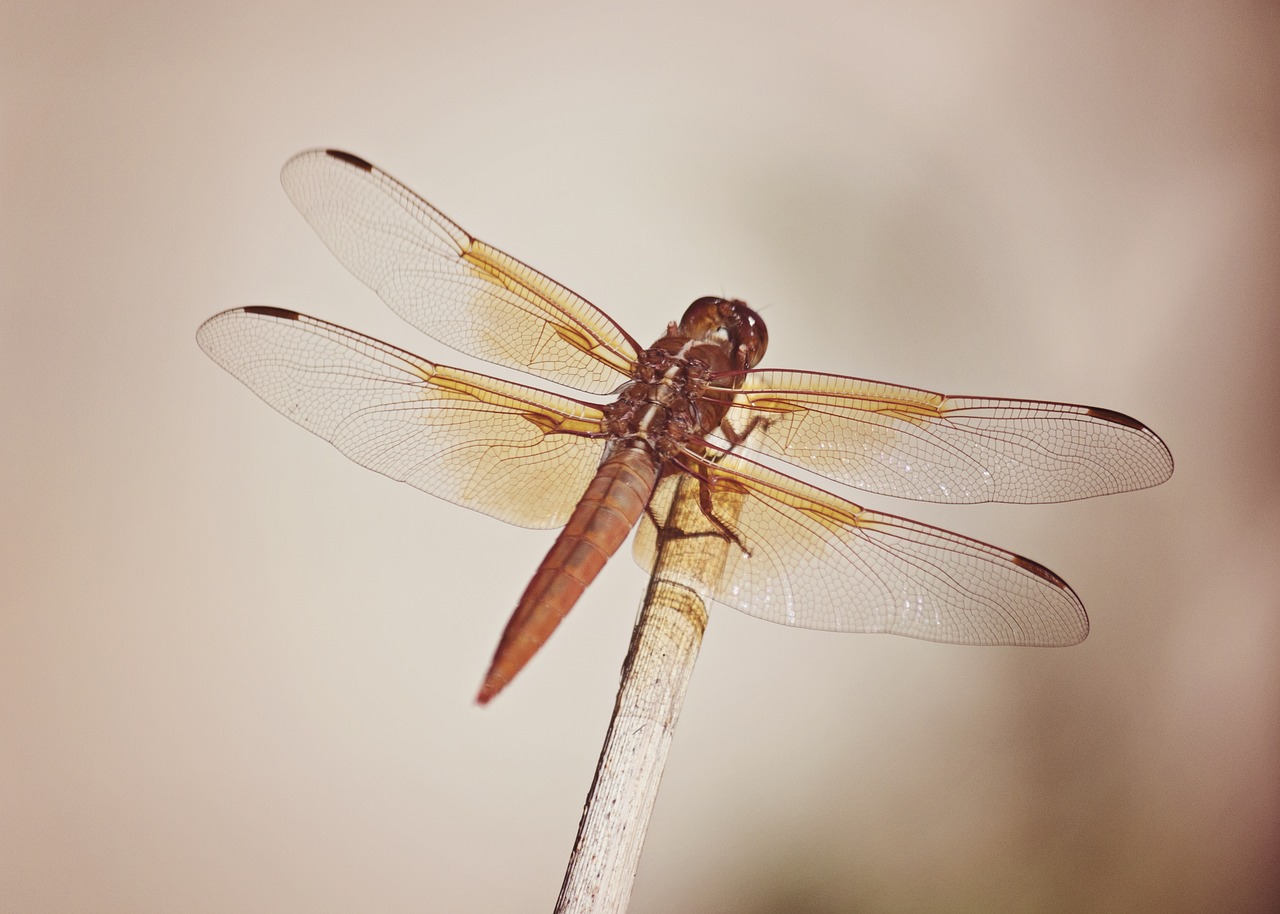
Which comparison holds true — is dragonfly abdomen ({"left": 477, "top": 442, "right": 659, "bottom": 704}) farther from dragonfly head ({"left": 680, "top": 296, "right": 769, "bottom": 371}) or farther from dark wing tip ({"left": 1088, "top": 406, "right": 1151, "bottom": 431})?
dark wing tip ({"left": 1088, "top": 406, "right": 1151, "bottom": 431})

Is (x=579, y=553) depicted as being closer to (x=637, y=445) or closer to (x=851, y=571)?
(x=637, y=445)

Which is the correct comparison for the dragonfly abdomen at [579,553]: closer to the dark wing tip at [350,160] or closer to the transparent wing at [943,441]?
the transparent wing at [943,441]

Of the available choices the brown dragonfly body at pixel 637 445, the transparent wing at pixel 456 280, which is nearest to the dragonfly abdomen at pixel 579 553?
the brown dragonfly body at pixel 637 445

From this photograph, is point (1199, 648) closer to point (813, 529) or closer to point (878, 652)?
point (878, 652)

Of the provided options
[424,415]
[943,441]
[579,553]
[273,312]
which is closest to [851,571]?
[943,441]

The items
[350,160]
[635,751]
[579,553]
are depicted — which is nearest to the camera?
[635,751]


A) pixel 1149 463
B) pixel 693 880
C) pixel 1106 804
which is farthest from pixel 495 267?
pixel 1106 804

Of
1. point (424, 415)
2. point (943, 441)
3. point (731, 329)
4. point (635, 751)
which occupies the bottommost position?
point (635, 751)

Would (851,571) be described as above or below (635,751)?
above
